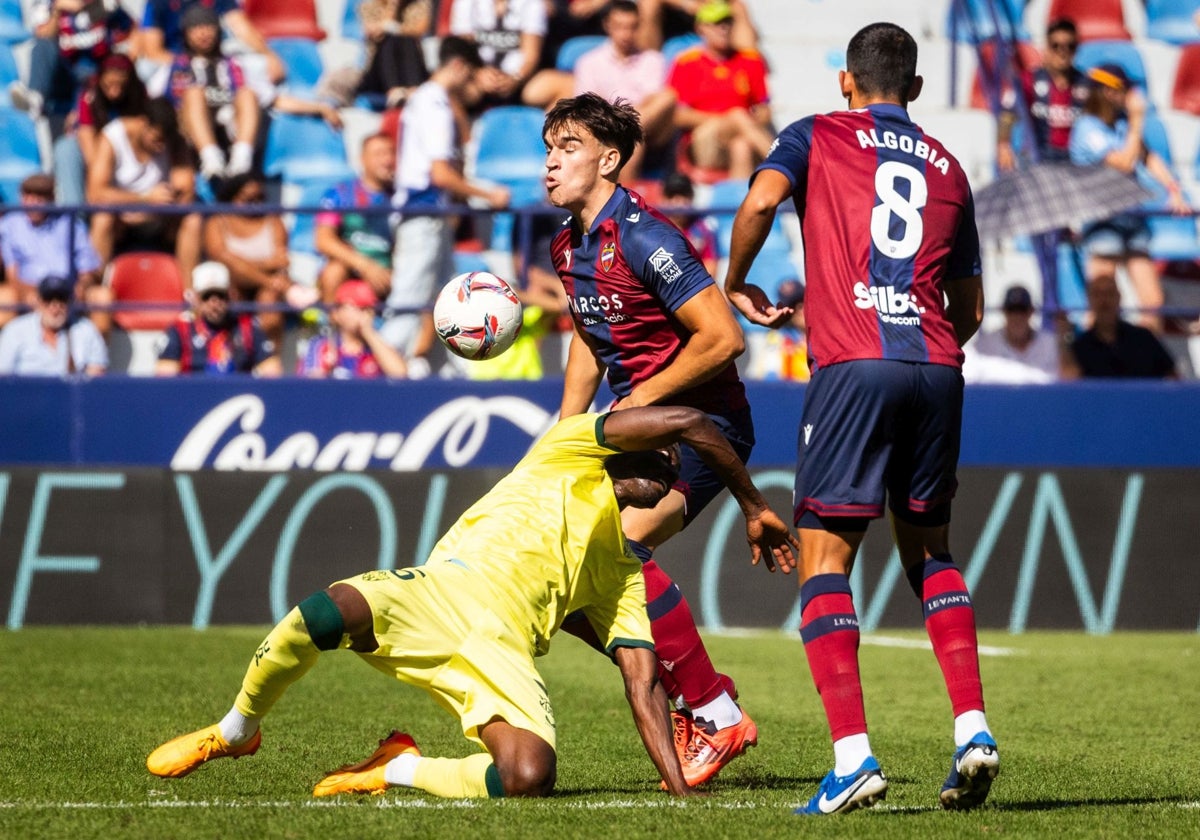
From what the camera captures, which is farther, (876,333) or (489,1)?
(489,1)

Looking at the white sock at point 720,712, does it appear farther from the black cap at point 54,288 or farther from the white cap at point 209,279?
the black cap at point 54,288

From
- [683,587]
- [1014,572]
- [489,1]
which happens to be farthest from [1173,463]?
[489,1]

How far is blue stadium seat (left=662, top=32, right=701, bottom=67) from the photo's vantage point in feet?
50.1

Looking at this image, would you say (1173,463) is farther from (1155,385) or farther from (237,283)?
(237,283)

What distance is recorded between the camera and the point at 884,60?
5.09 metres

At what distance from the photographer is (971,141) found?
49.9 feet

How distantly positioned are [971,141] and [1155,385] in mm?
3743

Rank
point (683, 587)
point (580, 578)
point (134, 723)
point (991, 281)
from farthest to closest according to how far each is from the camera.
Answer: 1. point (991, 281)
2. point (683, 587)
3. point (134, 723)
4. point (580, 578)

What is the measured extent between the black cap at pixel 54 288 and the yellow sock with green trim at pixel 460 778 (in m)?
7.74

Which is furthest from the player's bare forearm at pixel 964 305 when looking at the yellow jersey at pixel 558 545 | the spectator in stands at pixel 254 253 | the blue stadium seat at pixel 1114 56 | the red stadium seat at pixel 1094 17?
the red stadium seat at pixel 1094 17

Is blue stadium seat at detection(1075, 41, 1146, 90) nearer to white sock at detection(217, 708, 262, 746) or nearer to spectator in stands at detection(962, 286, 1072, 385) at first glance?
spectator in stands at detection(962, 286, 1072, 385)

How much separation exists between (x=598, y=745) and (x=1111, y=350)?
295 inches

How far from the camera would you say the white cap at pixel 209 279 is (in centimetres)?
1196

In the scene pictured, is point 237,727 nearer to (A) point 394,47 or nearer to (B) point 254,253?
(B) point 254,253
